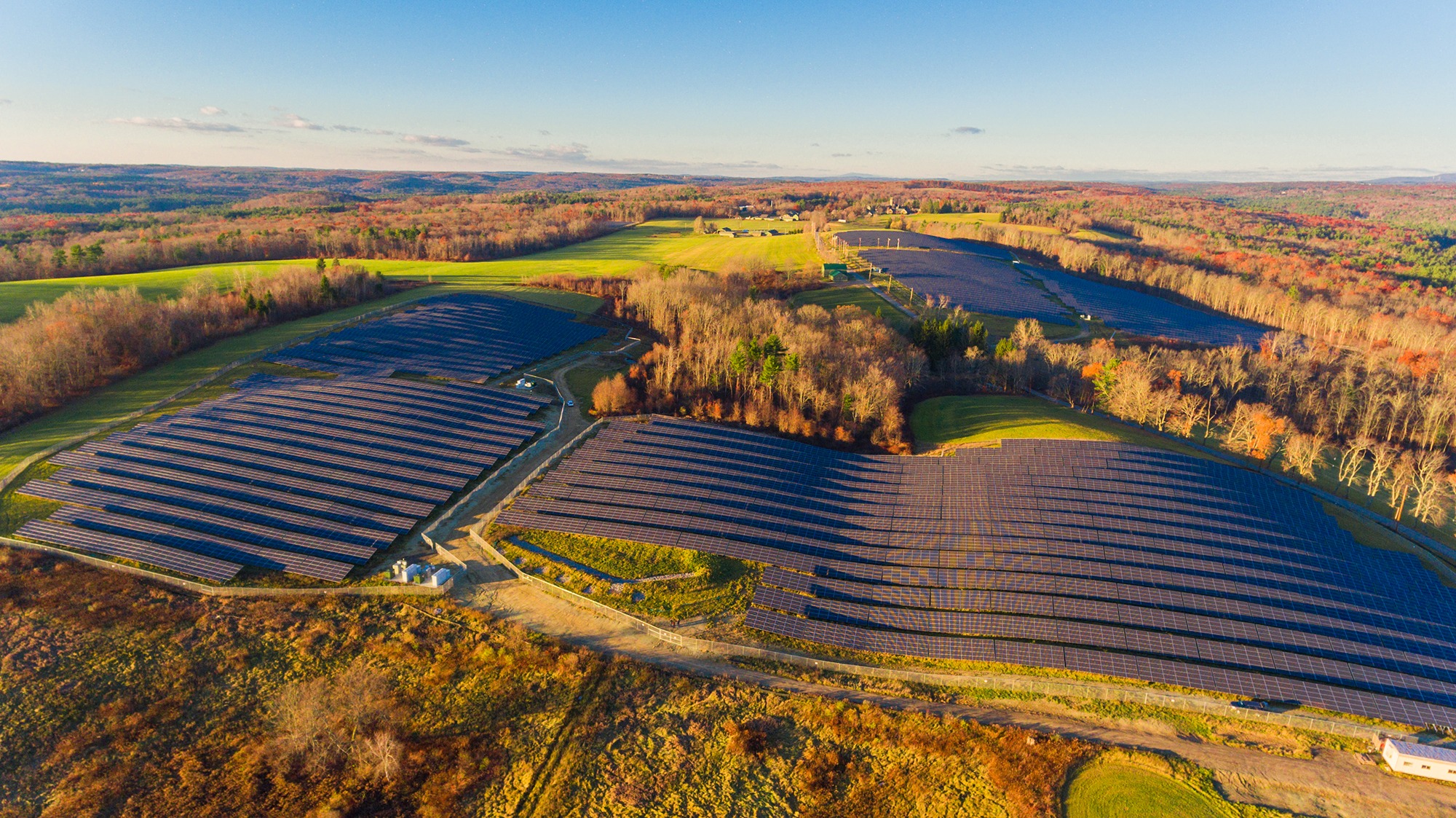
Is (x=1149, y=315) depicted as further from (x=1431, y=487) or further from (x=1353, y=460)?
(x=1431, y=487)

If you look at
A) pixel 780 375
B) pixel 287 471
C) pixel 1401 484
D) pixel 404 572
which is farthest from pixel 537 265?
pixel 1401 484

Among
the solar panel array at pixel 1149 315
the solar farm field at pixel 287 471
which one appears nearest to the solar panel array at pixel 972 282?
the solar panel array at pixel 1149 315

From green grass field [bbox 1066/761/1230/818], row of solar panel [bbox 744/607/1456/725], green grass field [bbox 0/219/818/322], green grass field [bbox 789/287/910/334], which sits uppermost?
green grass field [bbox 0/219/818/322]

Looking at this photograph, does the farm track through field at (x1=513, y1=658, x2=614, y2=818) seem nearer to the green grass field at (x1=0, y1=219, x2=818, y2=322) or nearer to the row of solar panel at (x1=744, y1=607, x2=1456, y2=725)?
the row of solar panel at (x1=744, y1=607, x2=1456, y2=725)

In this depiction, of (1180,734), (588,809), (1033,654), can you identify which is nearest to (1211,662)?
(1180,734)

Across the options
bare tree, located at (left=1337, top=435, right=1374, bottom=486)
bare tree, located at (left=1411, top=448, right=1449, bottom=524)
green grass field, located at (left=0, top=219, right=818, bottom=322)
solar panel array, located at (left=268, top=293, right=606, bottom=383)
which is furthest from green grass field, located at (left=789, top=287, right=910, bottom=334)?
bare tree, located at (left=1411, top=448, right=1449, bottom=524)

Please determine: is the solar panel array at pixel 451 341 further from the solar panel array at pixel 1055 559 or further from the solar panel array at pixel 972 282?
the solar panel array at pixel 972 282

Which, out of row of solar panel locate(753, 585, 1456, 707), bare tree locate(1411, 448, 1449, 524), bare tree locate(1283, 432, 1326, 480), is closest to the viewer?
row of solar panel locate(753, 585, 1456, 707)
